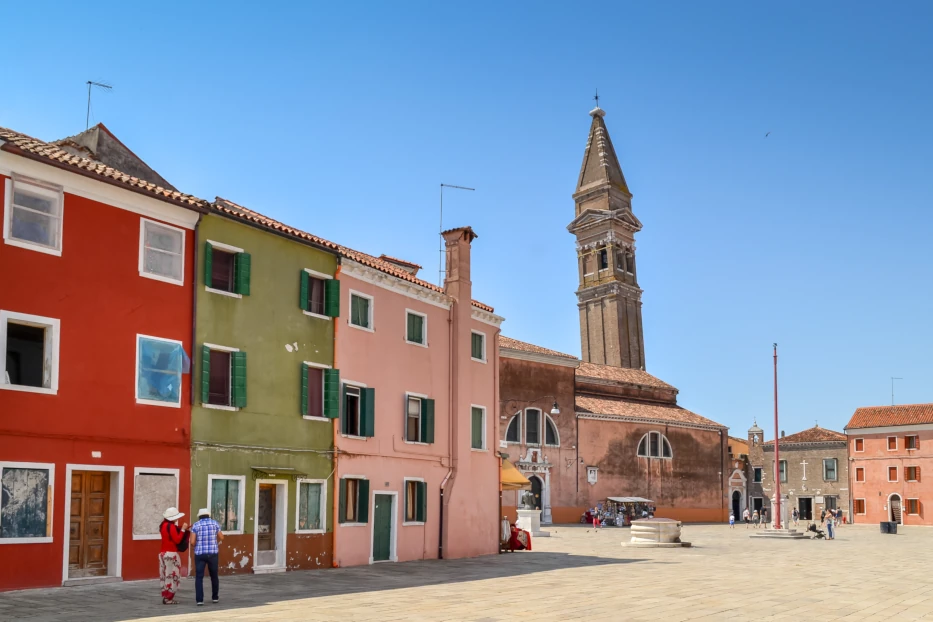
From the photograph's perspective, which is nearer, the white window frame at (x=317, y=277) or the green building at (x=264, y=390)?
the green building at (x=264, y=390)

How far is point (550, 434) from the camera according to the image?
2195 inches

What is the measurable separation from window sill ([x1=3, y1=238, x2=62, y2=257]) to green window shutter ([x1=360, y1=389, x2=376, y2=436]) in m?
9.36

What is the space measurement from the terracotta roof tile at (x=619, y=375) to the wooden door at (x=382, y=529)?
3811 cm

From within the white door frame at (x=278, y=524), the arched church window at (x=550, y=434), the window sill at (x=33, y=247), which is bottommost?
the white door frame at (x=278, y=524)

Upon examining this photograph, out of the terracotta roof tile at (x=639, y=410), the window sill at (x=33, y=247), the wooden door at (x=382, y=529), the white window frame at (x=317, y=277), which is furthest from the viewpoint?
the terracotta roof tile at (x=639, y=410)

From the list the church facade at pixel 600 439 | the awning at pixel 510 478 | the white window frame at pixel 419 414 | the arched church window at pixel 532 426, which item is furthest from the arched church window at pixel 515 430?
the white window frame at pixel 419 414

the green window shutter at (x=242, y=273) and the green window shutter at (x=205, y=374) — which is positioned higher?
the green window shutter at (x=242, y=273)

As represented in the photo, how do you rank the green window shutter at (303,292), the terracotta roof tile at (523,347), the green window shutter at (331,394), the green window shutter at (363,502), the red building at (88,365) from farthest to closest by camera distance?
the terracotta roof tile at (523,347), the green window shutter at (363,502), the green window shutter at (331,394), the green window shutter at (303,292), the red building at (88,365)

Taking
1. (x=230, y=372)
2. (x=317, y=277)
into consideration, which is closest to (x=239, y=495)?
(x=230, y=372)

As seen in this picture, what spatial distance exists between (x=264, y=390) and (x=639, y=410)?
43.9 m

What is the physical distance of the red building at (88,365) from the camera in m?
17.2

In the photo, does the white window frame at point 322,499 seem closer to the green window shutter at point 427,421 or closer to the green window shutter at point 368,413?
the green window shutter at point 368,413

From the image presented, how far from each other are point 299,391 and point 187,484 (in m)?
4.07

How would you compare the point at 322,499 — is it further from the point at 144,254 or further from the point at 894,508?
the point at 894,508
